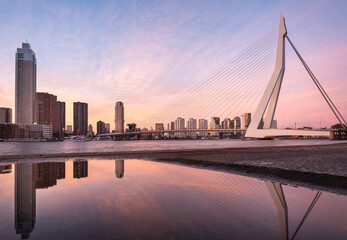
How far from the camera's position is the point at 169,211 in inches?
202

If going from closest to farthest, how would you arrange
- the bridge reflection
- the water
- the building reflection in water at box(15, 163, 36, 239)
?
the building reflection in water at box(15, 163, 36, 239) → the bridge reflection → the water

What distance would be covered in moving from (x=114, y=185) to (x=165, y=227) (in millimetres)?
4370

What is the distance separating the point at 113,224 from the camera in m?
4.30

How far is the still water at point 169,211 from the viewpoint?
12.9 feet

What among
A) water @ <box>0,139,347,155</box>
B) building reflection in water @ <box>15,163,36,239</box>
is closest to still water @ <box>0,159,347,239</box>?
building reflection in water @ <box>15,163,36,239</box>

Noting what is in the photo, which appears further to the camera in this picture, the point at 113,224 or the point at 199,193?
A: the point at 199,193

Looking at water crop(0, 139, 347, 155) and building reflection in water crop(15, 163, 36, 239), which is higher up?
building reflection in water crop(15, 163, 36, 239)

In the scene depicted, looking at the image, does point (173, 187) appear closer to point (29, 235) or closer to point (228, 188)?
point (228, 188)

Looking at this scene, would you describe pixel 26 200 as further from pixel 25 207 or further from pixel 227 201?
pixel 227 201

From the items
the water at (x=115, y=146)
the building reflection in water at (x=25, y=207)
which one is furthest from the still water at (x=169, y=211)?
the water at (x=115, y=146)

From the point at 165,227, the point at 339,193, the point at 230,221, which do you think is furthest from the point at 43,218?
the point at 339,193

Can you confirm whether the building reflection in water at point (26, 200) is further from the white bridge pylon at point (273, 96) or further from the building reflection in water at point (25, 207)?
the white bridge pylon at point (273, 96)

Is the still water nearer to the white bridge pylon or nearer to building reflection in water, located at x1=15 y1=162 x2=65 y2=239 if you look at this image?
building reflection in water, located at x1=15 y1=162 x2=65 y2=239

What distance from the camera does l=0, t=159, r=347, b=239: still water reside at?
394cm
